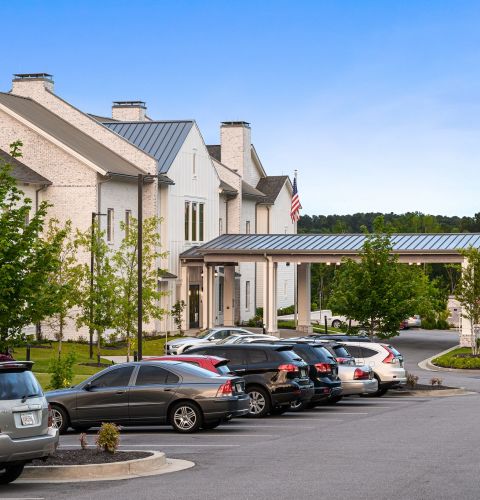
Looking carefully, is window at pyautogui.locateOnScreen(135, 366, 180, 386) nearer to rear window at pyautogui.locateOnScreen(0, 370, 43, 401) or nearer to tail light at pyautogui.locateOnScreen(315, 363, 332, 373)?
tail light at pyautogui.locateOnScreen(315, 363, 332, 373)

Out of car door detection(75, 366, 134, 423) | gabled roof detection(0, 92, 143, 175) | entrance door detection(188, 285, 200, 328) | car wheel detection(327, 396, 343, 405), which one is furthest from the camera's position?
entrance door detection(188, 285, 200, 328)

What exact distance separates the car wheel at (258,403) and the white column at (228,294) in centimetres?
4355

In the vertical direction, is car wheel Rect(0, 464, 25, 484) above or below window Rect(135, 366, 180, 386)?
below

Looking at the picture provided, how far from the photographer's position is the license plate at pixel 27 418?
15.5m

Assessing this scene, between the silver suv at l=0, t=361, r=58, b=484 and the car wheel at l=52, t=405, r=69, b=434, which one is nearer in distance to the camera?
the silver suv at l=0, t=361, r=58, b=484

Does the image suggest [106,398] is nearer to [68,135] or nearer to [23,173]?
[23,173]

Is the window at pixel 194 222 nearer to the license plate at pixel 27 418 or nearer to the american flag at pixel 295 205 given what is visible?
the american flag at pixel 295 205

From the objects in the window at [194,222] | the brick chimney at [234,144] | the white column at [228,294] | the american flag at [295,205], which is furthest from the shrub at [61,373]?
the brick chimney at [234,144]

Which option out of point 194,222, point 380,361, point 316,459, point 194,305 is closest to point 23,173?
point 194,222

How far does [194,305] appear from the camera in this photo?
67875mm

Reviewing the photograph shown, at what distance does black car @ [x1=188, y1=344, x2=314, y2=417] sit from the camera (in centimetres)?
2645

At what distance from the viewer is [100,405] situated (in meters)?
23.3

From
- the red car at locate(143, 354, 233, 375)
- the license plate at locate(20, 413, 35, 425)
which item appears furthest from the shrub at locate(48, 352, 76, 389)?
the license plate at locate(20, 413, 35, 425)

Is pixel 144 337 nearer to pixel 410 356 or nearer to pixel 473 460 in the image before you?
pixel 410 356
